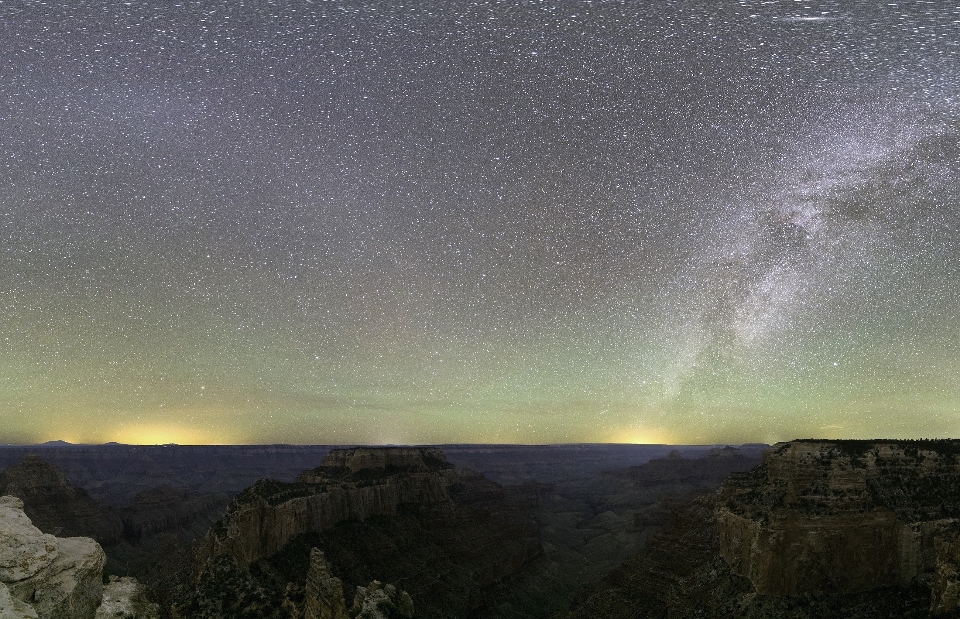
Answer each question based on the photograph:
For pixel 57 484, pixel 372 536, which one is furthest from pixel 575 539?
pixel 57 484

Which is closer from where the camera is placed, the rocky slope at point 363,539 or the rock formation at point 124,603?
the rock formation at point 124,603

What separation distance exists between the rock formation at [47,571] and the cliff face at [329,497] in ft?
150

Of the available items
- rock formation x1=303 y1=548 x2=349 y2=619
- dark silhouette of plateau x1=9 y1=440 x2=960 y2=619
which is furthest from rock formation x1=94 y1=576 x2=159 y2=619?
rock formation x1=303 y1=548 x2=349 y2=619

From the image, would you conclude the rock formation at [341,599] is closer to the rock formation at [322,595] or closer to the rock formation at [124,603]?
the rock formation at [322,595]

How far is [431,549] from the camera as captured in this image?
86.4 m

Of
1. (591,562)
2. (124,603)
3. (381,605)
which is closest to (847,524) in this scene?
(381,605)

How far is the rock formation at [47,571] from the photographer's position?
12.4m

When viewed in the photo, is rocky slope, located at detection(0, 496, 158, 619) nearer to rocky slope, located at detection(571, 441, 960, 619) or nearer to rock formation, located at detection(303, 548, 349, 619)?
rock formation, located at detection(303, 548, 349, 619)

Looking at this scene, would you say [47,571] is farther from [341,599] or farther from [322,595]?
[322,595]

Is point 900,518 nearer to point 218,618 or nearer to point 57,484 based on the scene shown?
point 218,618

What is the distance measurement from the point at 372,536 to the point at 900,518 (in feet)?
210

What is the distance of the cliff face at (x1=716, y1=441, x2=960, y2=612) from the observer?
1779 inches

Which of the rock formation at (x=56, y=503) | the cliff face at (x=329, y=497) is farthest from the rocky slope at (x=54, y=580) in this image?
the rock formation at (x=56, y=503)

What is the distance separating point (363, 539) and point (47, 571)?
7091cm
